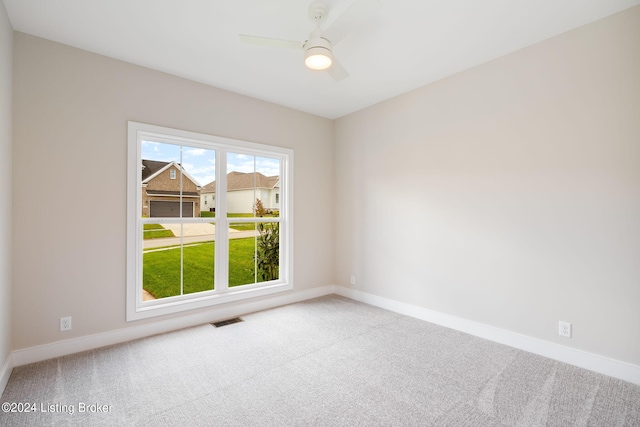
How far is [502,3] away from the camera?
2.18m

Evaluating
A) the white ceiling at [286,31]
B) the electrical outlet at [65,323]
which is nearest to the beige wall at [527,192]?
the white ceiling at [286,31]

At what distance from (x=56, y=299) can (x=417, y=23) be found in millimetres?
3868

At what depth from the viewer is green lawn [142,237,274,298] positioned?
129 inches

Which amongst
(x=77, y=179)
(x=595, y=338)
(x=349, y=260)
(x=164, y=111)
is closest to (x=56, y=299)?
(x=77, y=179)

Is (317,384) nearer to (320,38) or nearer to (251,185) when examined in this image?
(320,38)

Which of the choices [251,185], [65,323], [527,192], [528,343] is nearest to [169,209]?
[251,185]

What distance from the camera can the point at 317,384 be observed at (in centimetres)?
224

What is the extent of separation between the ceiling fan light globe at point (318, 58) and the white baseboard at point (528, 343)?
2879mm

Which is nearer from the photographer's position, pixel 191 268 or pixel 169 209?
pixel 169 209

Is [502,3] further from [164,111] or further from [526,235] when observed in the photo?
[164,111]

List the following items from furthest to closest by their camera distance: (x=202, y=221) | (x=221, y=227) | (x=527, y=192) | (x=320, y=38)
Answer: (x=221, y=227), (x=202, y=221), (x=527, y=192), (x=320, y=38)

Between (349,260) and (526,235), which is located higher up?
(526,235)

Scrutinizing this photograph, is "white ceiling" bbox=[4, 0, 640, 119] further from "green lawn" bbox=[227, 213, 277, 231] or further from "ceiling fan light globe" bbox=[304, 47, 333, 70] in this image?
"green lawn" bbox=[227, 213, 277, 231]

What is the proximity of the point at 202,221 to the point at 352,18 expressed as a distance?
2.67 meters
